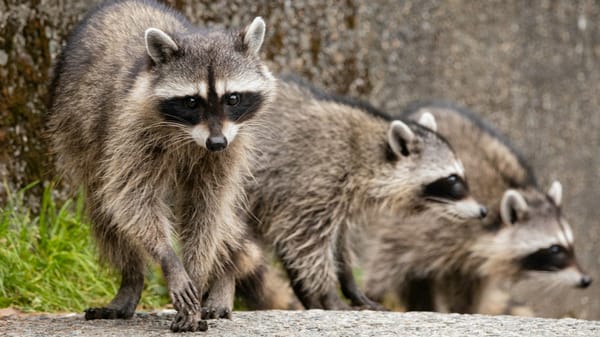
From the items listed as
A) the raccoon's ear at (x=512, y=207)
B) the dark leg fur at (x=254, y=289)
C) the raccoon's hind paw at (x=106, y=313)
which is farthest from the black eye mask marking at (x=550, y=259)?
the raccoon's hind paw at (x=106, y=313)

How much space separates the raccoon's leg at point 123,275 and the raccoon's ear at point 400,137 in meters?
1.77

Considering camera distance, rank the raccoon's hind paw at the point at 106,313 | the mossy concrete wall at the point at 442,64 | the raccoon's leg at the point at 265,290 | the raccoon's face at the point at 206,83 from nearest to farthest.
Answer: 1. the raccoon's face at the point at 206,83
2. the raccoon's hind paw at the point at 106,313
3. the raccoon's leg at the point at 265,290
4. the mossy concrete wall at the point at 442,64

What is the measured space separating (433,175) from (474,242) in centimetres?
98

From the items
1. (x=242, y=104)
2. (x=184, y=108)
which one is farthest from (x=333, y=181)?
(x=184, y=108)

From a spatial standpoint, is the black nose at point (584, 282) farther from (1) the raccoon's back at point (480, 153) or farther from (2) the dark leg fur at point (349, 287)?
(2) the dark leg fur at point (349, 287)

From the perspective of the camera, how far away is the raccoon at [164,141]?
13.4 feet

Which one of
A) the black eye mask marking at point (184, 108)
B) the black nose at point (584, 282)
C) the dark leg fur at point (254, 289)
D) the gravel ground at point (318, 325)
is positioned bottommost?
the black nose at point (584, 282)

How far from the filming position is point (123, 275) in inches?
181

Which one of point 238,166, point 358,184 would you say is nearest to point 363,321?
point 238,166

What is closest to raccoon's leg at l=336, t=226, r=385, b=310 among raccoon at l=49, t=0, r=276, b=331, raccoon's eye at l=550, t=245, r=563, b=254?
raccoon at l=49, t=0, r=276, b=331

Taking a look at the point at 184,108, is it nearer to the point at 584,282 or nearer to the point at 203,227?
the point at 203,227

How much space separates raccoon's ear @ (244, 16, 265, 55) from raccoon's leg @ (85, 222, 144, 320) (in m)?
0.95

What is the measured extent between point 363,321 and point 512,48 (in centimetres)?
420

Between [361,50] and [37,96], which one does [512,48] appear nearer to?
[361,50]
